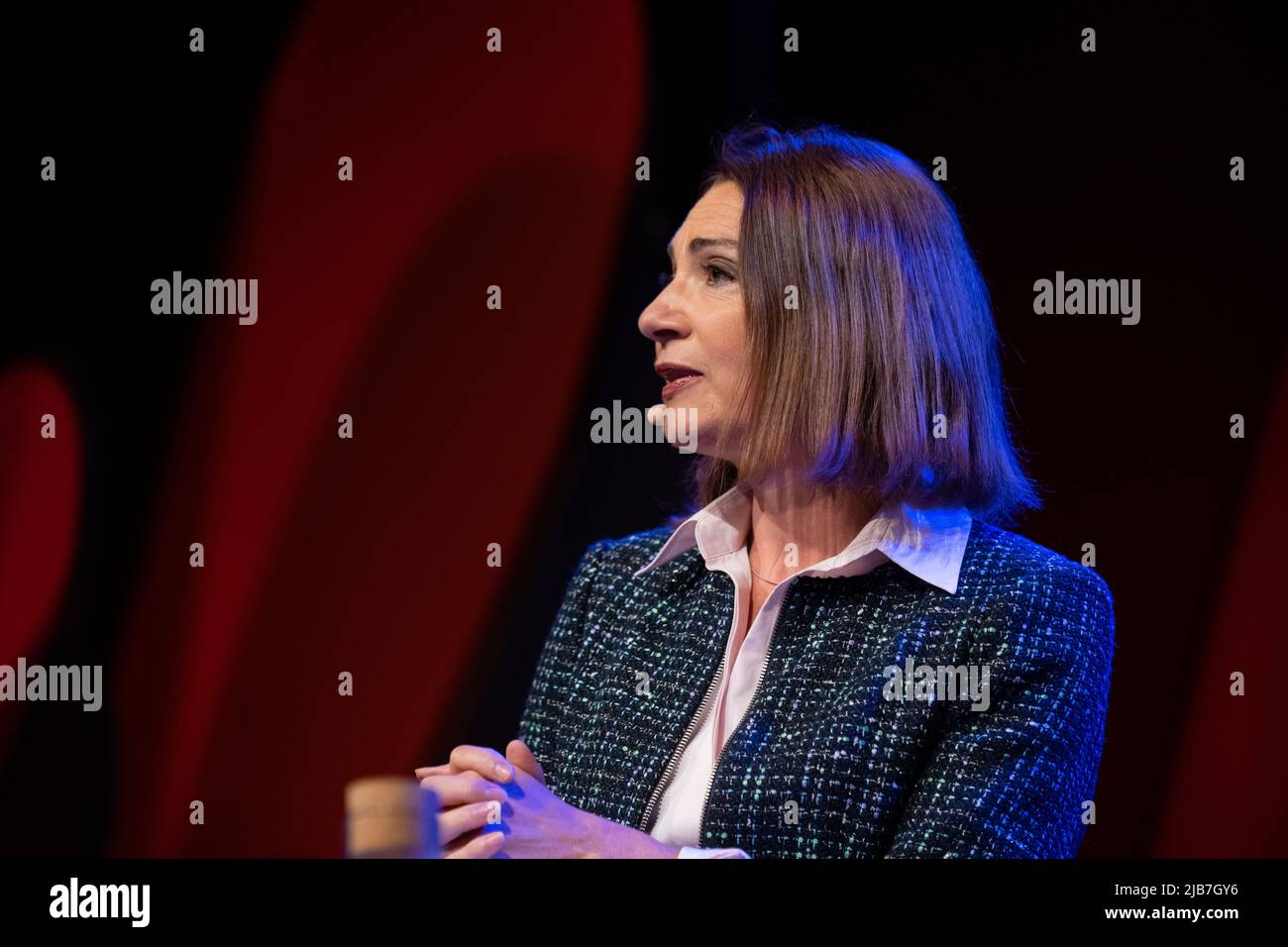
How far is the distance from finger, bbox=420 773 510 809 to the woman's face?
65 cm

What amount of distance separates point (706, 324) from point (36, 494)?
1.45m

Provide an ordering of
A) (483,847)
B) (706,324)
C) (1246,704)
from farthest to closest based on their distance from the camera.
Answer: (1246,704), (706,324), (483,847)

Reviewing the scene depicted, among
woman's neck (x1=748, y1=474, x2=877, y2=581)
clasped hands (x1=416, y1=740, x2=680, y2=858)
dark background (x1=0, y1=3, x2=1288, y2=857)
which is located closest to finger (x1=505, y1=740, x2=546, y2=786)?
clasped hands (x1=416, y1=740, x2=680, y2=858)

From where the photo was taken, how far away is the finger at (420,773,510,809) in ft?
5.30

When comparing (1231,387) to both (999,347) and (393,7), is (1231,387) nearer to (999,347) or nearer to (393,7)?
(999,347)

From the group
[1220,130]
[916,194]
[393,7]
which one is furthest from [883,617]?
[393,7]

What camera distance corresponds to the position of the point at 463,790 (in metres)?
1.62

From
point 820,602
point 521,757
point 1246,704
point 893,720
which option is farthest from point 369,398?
→ point 1246,704

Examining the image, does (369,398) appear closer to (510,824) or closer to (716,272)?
(716,272)

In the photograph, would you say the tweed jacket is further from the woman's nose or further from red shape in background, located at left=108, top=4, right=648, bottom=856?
red shape in background, located at left=108, top=4, right=648, bottom=856

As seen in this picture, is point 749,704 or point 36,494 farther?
point 36,494

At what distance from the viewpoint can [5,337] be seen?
2.48m

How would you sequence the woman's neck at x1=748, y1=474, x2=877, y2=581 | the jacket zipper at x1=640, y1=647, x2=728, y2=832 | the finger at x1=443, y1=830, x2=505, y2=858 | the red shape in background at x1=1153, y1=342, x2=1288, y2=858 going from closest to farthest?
the finger at x1=443, y1=830, x2=505, y2=858 → the jacket zipper at x1=640, y1=647, x2=728, y2=832 → the woman's neck at x1=748, y1=474, x2=877, y2=581 → the red shape in background at x1=1153, y1=342, x2=1288, y2=858
